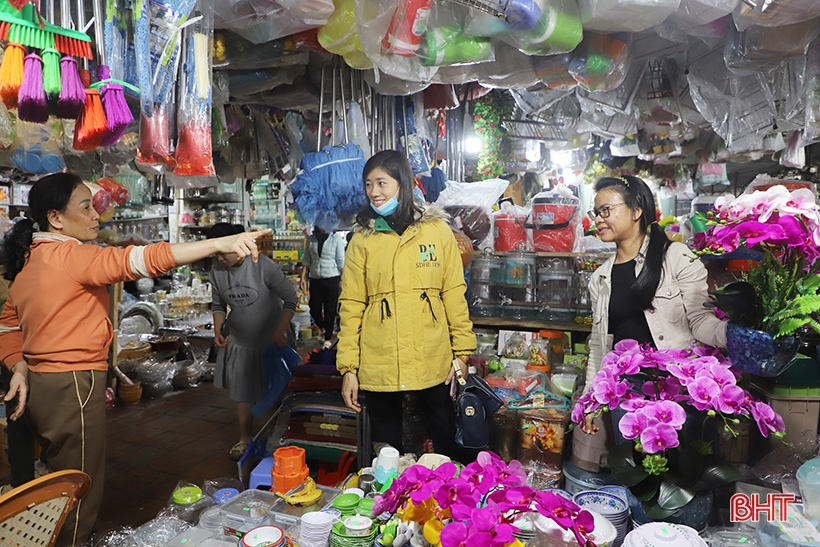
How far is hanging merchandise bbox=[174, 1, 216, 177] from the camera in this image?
1629mm

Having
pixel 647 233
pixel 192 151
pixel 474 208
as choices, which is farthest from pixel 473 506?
pixel 474 208

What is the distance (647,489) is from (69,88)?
1.87 metres

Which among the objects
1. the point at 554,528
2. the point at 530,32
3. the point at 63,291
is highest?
the point at 530,32

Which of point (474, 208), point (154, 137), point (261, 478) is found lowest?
point (261, 478)

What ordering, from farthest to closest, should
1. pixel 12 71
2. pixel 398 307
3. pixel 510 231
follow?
pixel 510 231 < pixel 398 307 < pixel 12 71

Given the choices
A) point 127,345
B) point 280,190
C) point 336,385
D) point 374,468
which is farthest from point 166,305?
point 374,468

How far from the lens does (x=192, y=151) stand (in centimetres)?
164

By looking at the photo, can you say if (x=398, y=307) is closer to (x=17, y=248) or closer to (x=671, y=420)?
(x=671, y=420)

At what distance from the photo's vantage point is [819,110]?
2.24m

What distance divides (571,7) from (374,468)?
1722 mm

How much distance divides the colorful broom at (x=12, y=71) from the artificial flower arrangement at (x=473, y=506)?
4.28 feet

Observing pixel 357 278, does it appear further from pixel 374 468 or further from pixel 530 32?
pixel 530 32

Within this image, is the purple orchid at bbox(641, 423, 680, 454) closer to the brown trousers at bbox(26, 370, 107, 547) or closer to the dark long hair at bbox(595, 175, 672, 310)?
the dark long hair at bbox(595, 175, 672, 310)

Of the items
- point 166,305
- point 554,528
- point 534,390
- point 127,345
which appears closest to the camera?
point 554,528
